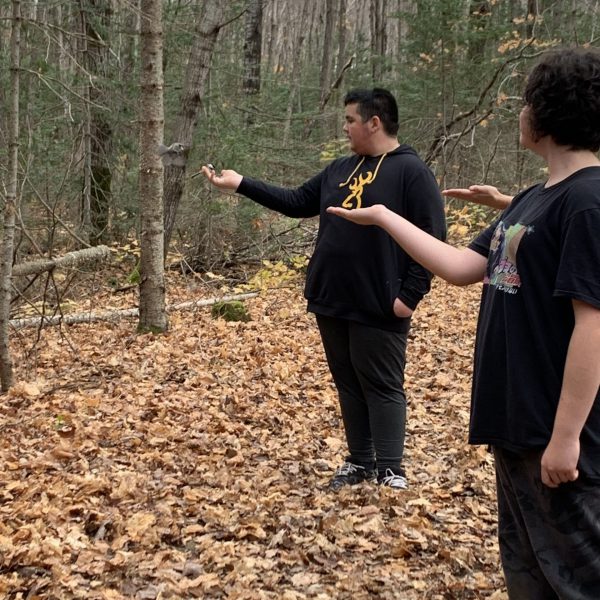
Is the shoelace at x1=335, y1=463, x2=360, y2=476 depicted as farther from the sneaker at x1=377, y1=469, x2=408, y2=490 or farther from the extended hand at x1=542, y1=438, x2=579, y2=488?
the extended hand at x1=542, y1=438, x2=579, y2=488

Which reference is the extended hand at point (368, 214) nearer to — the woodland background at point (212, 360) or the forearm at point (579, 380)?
the forearm at point (579, 380)

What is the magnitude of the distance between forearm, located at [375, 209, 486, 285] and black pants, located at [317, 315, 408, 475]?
1.46 meters

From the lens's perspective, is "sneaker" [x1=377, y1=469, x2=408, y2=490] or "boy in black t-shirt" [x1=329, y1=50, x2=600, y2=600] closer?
"boy in black t-shirt" [x1=329, y1=50, x2=600, y2=600]

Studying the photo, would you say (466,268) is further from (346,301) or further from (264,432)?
(264,432)

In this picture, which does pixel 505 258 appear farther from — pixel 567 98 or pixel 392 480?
pixel 392 480

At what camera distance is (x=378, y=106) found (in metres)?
3.62

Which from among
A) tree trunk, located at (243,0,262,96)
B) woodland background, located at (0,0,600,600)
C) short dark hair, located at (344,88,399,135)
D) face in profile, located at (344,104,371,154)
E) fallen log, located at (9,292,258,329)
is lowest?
fallen log, located at (9,292,258,329)

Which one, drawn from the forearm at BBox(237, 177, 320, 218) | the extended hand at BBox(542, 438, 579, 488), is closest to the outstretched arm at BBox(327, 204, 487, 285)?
the extended hand at BBox(542, 438, 579, 488)

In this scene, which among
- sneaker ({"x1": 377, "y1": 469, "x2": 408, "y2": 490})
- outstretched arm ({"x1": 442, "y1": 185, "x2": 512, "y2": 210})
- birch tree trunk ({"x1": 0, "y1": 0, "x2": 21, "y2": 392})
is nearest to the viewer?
outstretched arm ({"x1": 442, "y1": 185, "x2": 512, "y2": 210})

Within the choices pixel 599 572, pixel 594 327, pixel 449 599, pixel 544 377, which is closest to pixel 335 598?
pixel 449 599

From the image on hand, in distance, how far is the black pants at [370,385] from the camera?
365 cm

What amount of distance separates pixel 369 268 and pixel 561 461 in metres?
1.89

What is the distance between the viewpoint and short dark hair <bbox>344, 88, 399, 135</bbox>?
143 inches

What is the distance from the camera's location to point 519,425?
190cm
